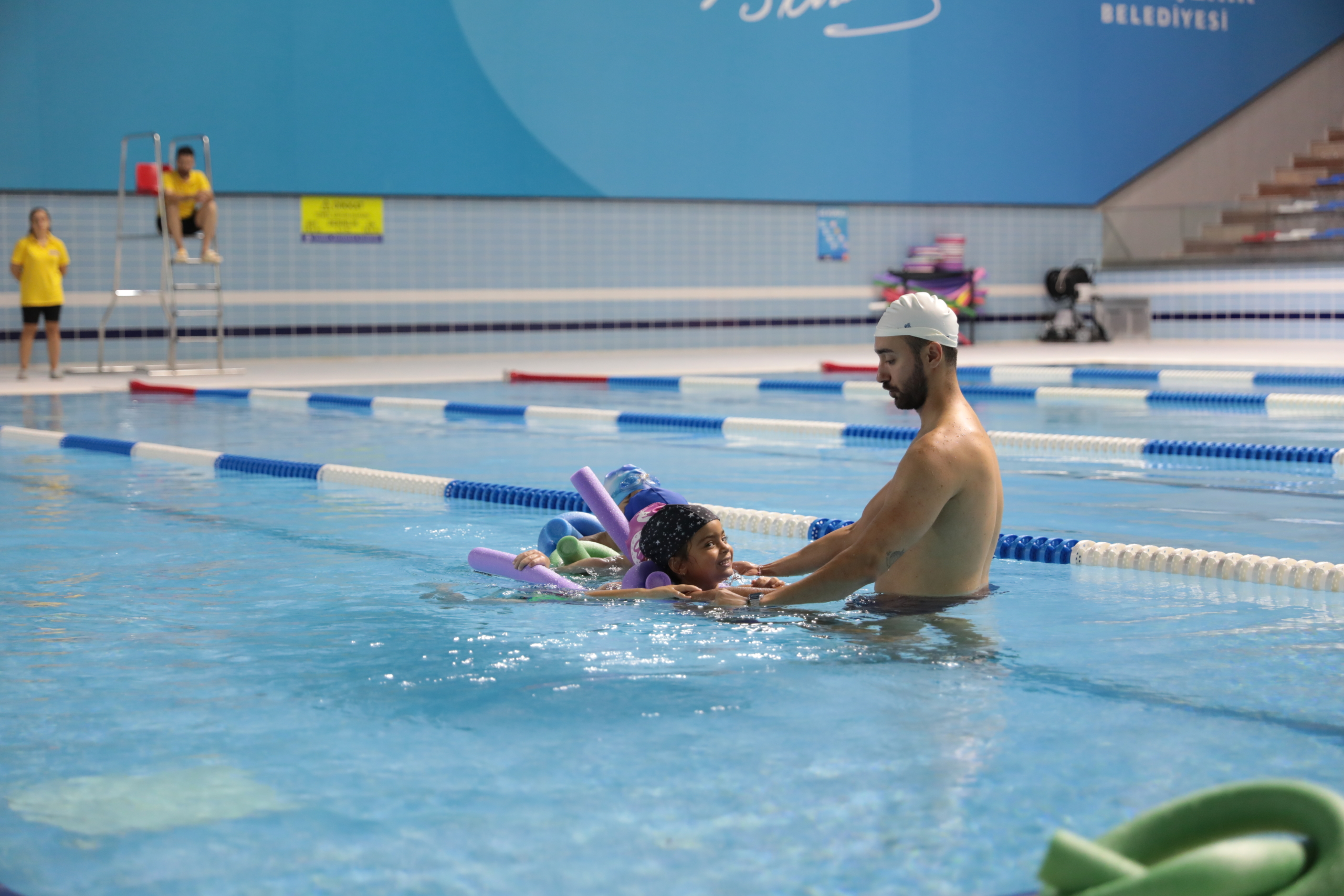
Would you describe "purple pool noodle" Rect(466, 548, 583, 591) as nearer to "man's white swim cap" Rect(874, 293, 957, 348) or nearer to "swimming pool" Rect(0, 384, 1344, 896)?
"swimming pool" Rect(0, 384, 1344, 896)

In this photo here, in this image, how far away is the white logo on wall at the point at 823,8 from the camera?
16.8m

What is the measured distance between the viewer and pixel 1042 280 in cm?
1888

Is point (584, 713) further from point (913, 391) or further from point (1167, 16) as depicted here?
point (1167, 16)

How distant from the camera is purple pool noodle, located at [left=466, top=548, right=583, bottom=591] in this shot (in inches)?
159

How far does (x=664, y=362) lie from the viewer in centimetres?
1534

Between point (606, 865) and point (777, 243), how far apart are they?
614 inches

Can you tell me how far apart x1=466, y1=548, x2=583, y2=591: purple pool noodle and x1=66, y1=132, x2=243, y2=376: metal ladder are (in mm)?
8309

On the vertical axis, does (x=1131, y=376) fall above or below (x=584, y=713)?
above

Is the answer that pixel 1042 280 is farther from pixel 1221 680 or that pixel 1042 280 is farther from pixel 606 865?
pixel 606 865

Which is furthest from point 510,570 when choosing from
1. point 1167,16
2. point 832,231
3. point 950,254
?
point 1167,16

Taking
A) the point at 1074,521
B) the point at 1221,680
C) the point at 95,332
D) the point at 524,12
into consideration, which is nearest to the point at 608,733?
the point at 1221,680

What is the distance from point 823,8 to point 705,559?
47.2 feet

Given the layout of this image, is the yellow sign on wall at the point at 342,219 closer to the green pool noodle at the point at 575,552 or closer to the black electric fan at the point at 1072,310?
the black electric fan at the point at 1072,310

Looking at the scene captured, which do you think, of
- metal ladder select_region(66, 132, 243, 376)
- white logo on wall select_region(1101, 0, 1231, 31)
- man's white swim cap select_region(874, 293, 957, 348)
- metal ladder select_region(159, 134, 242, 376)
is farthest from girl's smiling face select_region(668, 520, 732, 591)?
white logo on wall select_region(1101, 0, 1231, 31)
